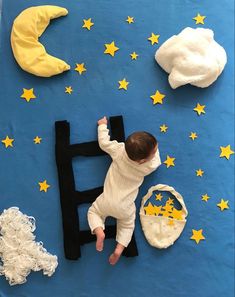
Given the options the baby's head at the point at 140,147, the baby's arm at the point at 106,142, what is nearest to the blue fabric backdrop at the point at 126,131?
the baby's arm at the point at 106,142

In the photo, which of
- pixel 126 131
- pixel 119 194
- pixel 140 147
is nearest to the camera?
pixel 140 147

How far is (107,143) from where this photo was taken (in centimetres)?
136

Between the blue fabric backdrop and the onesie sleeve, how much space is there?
55 millimetres

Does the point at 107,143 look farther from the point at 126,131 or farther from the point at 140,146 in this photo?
the point at 140,146

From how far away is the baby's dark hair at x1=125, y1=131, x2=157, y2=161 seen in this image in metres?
1.19

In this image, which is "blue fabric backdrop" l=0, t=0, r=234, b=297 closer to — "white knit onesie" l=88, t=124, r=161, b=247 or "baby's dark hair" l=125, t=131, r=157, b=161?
"white knit onesie" l=88, t=124, r=161, b=247

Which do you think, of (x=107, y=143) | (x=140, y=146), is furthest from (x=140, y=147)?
(x=107, y=143)

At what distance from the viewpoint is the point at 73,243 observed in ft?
4.54

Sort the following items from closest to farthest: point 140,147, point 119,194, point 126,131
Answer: point 140,147 < point 119,194 < point 126,131

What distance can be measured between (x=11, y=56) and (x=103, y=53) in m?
0.36

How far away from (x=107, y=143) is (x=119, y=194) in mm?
187

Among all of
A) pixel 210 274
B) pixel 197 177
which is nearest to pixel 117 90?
pixel 197 177

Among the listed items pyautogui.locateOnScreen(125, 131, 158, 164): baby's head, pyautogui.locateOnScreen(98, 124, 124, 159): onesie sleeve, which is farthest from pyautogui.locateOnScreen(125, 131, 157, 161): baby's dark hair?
pyautogui.locateOnScreen(98, 124, 124, 159): onesie sleeve

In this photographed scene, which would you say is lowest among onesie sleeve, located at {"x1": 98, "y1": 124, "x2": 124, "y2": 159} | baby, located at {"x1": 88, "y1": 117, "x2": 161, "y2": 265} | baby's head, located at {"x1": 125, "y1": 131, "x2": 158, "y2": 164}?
baby, located at {"x1": 88, "y1": 117, "x2": 161, "y2": 265}
